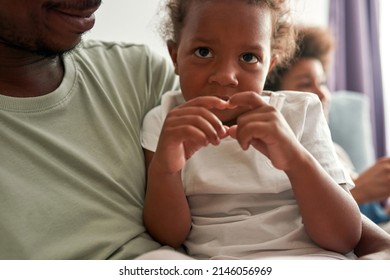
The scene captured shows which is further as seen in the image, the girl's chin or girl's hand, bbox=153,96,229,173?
the girl's chin

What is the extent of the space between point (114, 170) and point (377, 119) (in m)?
1.09

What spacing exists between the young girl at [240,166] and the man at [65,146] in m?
0.05

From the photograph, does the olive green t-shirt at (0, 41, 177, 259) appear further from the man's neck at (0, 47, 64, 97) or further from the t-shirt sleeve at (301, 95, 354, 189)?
the t-shirt sleeve at (301, 95, 354, 189)

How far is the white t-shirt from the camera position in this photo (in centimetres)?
74

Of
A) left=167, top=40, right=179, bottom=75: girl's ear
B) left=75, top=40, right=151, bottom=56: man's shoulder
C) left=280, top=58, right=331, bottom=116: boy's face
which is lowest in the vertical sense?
left=280, top=58, right=331, bottom=116: boy's face

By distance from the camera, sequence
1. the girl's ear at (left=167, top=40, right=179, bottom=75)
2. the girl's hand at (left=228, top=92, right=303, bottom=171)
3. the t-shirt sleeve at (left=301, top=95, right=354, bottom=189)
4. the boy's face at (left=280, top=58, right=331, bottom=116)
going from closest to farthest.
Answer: the girl's hand at (left=228, top=92, right=303, bottom=171) → the t-shirt sleeve at (left=301, top=95, right=354, bottom=189) → the girl's ear at (left=167, top=40, right=179, bottom=75) → the boy's face at (left=280, top=58, right=331, bottom=116)

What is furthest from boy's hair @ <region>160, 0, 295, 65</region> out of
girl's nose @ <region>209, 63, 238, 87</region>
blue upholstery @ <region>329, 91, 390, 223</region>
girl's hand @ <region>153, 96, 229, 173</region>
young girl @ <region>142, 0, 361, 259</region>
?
blue upholstery @ <region>329, 91, 390, 223</region>

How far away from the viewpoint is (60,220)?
2.36 feet

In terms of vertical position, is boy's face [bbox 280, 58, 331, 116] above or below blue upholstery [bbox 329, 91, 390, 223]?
above

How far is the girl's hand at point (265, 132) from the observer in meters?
0.65

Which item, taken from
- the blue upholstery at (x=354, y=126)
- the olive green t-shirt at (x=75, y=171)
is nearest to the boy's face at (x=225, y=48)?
the olive green t-shirt at (x=75, y=171)

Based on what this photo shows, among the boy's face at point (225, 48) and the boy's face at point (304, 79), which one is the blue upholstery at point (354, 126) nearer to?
the boy's face at point (304, 79)

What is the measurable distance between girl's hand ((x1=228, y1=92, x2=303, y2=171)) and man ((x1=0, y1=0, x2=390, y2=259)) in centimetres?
20
